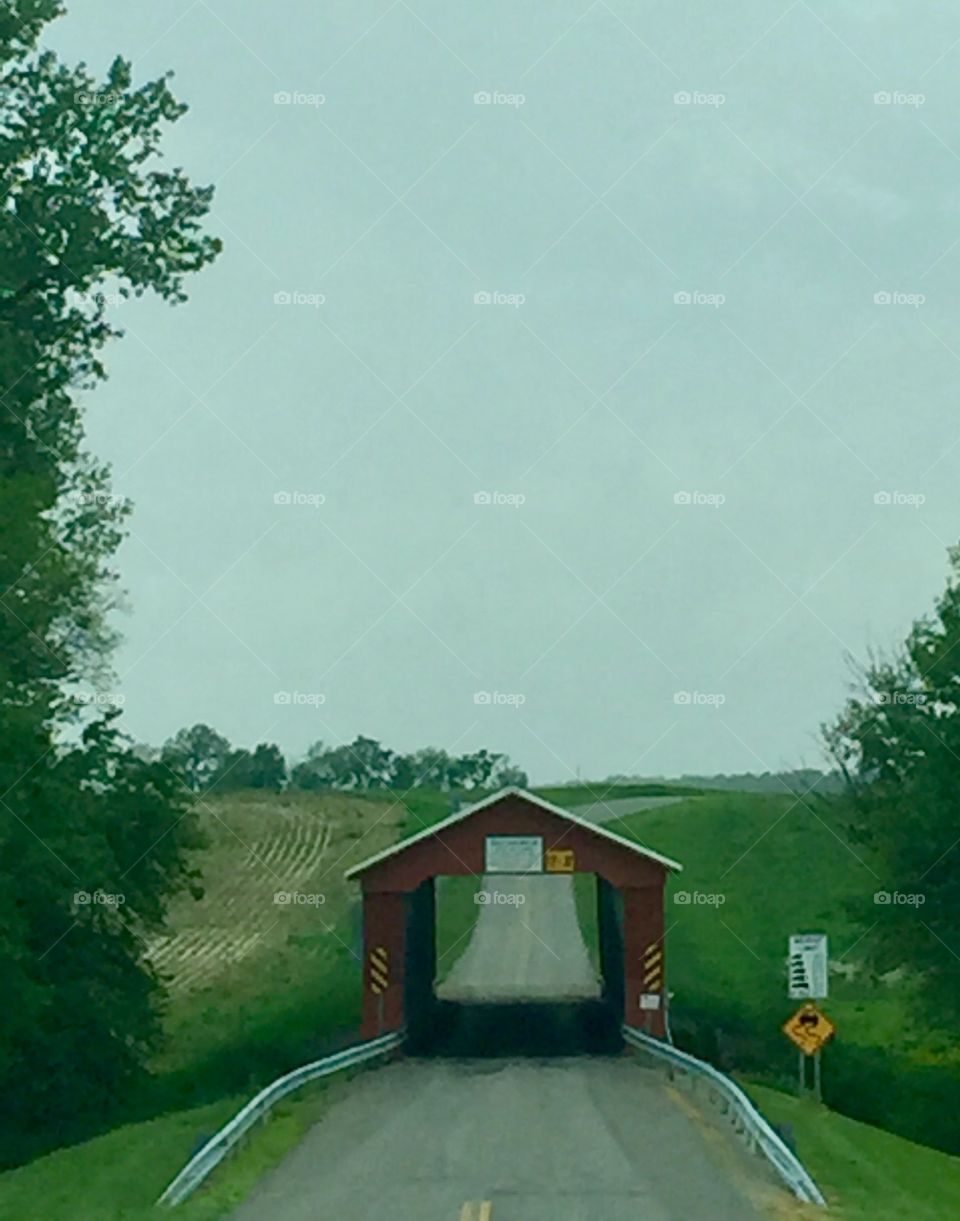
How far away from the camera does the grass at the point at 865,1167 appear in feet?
69.0

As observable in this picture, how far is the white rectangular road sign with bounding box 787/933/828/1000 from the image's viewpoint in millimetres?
30453

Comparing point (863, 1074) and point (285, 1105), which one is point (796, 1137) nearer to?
point (285, 1105)

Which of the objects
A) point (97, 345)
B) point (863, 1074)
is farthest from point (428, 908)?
point (97, 345)

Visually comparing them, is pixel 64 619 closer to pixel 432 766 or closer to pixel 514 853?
pixel 514 853

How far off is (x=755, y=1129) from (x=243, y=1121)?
6.64 metres

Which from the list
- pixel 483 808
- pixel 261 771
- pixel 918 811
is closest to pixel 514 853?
pixel 483 808

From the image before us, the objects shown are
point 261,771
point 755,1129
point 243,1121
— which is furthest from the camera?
point 261,771

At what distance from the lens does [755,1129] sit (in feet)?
78.7

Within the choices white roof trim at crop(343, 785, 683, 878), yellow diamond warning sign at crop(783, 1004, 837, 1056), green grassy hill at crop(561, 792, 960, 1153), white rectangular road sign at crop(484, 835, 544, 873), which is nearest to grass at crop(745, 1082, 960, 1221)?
yellow diamond warning sign at crop(783, 1004, 837, 1056)

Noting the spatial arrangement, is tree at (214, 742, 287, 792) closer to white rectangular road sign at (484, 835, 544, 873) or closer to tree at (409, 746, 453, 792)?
tree at (409, 746, 453, 792)

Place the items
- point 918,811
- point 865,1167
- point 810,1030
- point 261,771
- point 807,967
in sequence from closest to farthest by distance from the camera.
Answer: point 865,1167
point 810,1030
point 807,967
point 918,811
point 261,771

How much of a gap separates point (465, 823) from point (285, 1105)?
50.2 ft

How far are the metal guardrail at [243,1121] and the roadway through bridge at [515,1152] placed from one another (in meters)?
0.55

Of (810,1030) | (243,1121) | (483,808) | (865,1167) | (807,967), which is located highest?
(483,808)
